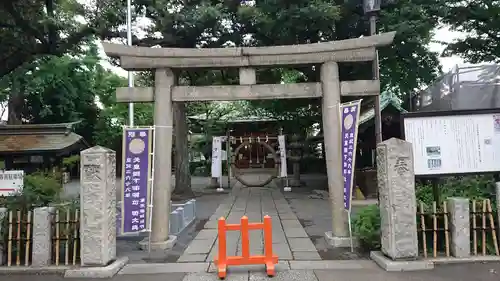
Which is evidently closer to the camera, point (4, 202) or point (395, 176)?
point (395, 176)

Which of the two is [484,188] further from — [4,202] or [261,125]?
[261,125]

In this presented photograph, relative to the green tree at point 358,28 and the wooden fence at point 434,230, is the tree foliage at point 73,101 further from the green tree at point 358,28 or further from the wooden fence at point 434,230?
the wooden fence at point 434,230

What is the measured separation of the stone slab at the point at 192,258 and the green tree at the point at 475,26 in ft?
37.0

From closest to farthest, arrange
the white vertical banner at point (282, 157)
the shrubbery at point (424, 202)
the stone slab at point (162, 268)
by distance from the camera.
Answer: the stone slab at point (162, 268), the shrubbery at point (424, 202), the white vertical banner at point (282, 157)

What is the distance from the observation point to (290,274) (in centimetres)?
580

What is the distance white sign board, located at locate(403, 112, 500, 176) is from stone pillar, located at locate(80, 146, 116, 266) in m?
5.22

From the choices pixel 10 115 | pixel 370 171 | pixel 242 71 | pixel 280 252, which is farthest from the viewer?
pixel 10 115

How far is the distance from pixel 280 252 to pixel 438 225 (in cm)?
280

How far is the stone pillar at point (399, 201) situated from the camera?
602 centimetres

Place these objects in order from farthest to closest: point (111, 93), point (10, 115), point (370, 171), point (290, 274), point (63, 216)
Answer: point (111, 93), point (10, 115), point (370, 171), point (63, 216), point (290, 274)

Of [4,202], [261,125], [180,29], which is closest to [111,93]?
[261,125]

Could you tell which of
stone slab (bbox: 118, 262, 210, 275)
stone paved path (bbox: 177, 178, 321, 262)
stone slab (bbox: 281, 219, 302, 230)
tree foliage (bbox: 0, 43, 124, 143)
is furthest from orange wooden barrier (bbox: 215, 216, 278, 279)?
tree foliage (bbox: 0, 43, 124, 143)

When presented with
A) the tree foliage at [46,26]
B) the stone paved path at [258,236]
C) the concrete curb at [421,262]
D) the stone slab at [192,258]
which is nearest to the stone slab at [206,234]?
the stone paved path at [258,236]

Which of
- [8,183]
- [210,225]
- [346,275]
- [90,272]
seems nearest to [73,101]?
[8,183]
